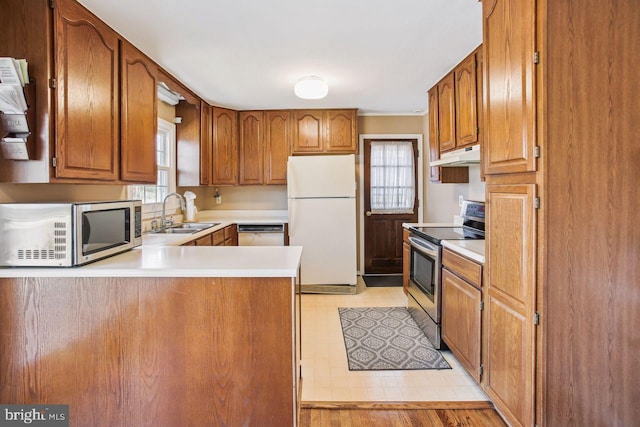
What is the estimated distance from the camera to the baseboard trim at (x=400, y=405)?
190 cm

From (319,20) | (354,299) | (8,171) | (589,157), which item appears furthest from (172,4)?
(354,299)

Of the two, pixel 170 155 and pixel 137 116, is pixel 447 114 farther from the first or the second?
pixel 170 155

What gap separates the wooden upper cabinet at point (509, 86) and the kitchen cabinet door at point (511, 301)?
0.46 feet

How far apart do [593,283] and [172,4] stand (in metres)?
2.50

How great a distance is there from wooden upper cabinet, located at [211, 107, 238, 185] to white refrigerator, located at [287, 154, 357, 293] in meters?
0.84

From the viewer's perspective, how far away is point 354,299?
3793 millimetres

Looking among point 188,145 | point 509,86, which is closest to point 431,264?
point 509,86

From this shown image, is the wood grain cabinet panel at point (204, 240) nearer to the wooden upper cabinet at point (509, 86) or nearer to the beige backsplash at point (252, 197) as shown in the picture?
the beige backsplash at point (252, 197)

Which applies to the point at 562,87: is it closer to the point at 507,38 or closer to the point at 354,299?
the point at 507,38

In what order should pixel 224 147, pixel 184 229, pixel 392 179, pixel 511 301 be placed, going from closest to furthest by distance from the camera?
pixel 511 301 → pixel 184 229 → pixel 224 147 → pixel 392 179

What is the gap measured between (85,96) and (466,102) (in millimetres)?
2620

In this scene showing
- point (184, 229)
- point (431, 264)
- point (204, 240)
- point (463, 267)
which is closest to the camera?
point (463, 267)

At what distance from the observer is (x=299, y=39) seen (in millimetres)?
2316

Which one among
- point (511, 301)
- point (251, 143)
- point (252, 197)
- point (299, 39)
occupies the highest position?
point (299, 39)
